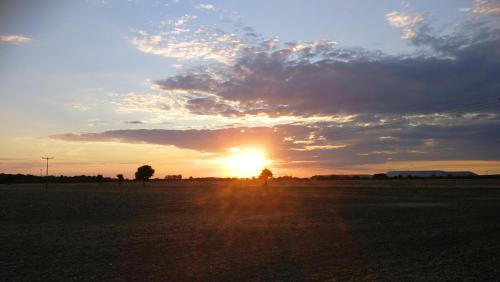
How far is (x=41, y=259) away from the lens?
48.3 ft

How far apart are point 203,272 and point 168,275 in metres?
0.93

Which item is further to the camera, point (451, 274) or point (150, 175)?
point (150, 175)

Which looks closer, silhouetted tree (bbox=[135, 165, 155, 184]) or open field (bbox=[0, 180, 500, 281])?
open field (bbox=[0, 180, 500, 281])

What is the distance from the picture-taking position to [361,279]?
457 inches

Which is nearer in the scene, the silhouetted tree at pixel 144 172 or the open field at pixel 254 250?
the open field at pixel 254 250

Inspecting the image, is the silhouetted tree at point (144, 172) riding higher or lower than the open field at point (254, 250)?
higher

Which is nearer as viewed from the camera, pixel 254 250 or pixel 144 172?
pixel 254 250

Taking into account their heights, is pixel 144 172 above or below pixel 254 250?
above

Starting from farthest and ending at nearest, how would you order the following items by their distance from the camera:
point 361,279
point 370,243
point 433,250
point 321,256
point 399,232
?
point 399,232, point 370,243, point 433,250, point 321,256, point 361,279

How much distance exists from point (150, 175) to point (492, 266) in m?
160

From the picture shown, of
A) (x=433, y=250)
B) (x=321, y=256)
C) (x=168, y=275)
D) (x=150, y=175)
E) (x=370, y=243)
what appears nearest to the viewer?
(x=168, y=275)

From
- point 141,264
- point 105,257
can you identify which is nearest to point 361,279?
point 141,264

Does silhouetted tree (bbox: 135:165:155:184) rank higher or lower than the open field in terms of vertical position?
higher

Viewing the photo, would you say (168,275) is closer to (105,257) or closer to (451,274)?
(105,257)
